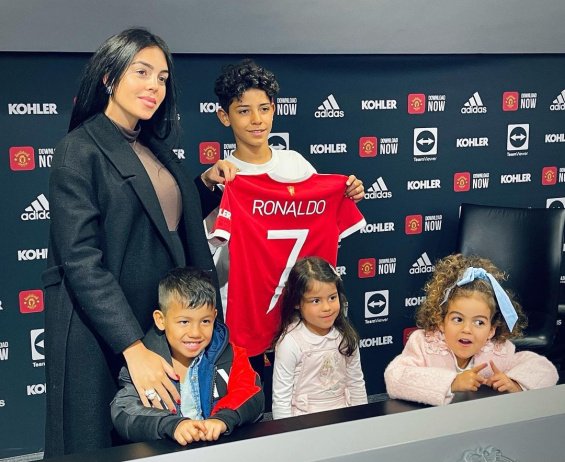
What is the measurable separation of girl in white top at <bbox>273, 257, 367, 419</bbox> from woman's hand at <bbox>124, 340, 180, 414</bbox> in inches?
30.1

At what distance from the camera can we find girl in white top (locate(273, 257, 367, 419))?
2406 millimetres

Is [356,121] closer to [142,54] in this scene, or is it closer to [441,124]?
[441,124]

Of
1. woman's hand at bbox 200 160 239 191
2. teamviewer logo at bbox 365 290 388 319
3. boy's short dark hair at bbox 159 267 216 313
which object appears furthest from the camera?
teamviewer logo at bbox 365 290 388 319

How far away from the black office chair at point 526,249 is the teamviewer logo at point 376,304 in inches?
22.1

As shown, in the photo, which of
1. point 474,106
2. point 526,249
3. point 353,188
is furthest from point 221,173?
point 474,106

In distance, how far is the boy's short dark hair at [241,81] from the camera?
2439 mm

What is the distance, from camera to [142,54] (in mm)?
1820

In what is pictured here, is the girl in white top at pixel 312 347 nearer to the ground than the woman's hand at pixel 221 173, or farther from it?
nearer to the ground

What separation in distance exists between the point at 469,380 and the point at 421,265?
228 centimetres

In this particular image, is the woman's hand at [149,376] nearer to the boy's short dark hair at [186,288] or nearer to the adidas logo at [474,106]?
the boy's short dark hair at [186,288]

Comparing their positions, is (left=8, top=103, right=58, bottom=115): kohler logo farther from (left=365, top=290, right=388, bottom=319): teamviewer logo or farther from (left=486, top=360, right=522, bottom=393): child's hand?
(left=486, top=360, right=522, bottom=393): child's hand

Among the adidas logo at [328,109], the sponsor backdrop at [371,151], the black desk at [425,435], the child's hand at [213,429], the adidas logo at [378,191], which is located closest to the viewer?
the black desk at [425,435]

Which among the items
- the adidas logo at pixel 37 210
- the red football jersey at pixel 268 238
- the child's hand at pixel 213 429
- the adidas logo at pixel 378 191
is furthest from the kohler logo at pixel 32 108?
the child's hand at pixel 213 429

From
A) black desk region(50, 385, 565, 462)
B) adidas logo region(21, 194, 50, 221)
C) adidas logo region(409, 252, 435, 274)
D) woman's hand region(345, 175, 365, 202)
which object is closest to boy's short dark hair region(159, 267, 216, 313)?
woman's hand region(345, 175, 365, 202)
